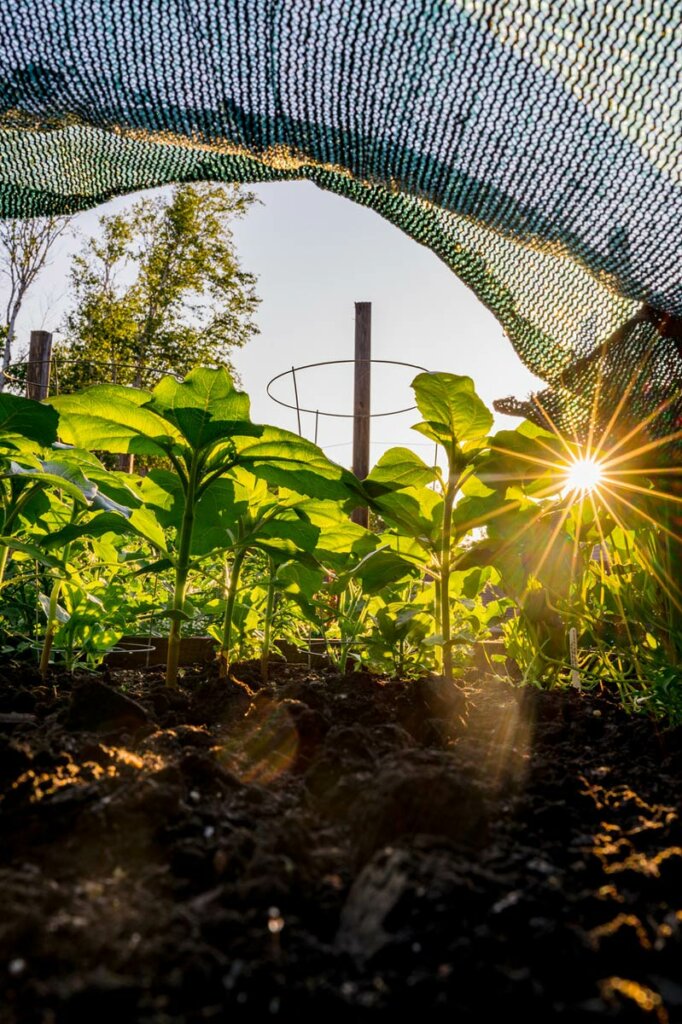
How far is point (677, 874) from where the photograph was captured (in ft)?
2.78

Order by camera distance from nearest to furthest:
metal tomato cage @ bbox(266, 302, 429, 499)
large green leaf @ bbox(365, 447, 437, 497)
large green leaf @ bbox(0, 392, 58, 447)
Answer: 1. large green leaf @ bbox(0, 392, 58, 447)
2. large green leaf @ bbox(365, 447, 437, 497)
3. metal tomato cage @ bbox(266, 302, 429, 499)

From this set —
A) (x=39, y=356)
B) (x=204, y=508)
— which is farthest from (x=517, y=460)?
(x=39, y=356)

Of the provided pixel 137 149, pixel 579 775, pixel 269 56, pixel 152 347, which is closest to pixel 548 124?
pixel 269 56

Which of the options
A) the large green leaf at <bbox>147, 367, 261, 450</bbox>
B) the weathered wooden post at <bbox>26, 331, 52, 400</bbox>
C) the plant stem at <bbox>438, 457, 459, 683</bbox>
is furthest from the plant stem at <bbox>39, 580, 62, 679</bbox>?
the weathered wooden post at <bbox>26, 331, 52, 400</bbox>

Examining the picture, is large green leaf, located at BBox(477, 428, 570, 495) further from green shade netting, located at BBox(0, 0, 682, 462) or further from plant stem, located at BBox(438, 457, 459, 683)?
green shade netting, located at BBox(0, 0, 682, 462)

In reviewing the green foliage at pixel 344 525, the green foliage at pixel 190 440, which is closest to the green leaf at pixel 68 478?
the green foliage at pixel 344 525

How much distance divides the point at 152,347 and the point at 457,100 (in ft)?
74.5

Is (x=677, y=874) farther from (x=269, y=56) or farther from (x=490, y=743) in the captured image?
(x=269, y=56)

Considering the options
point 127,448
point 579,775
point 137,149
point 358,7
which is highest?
point 137,149

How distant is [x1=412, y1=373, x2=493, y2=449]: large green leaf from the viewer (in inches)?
77.7

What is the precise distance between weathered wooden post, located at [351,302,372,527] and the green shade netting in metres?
4.89

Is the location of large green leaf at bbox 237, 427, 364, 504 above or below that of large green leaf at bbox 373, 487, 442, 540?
above

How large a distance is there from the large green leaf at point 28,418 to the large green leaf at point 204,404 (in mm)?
264

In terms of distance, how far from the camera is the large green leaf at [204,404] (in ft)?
6.03
